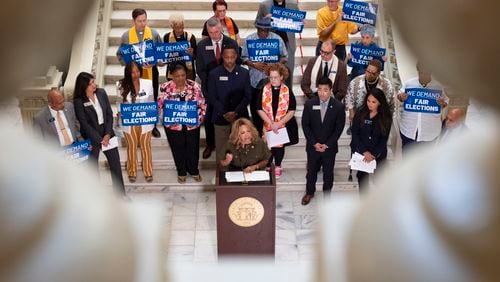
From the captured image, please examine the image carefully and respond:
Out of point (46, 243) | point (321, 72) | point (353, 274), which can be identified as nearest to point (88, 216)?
point (46, 243)

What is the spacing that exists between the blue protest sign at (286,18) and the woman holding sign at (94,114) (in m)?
2.74

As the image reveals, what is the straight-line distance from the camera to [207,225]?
352 inches

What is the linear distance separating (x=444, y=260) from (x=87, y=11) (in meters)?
0.22

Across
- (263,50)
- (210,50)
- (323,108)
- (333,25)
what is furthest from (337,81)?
(210,50)

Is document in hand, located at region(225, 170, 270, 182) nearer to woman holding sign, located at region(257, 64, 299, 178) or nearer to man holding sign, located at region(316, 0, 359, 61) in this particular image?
woman holding sign, located at region(257, 64, 299, 178)

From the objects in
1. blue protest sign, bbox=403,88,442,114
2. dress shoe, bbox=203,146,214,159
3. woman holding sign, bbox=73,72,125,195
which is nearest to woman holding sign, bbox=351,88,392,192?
blue protest sign, bbox=403,88,442,114

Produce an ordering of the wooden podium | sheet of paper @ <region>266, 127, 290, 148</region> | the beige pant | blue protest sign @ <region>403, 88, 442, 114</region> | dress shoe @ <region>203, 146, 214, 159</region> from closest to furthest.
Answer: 1. the wooden podium
2. blue protest sign @ <region>403, 88, 442, 114</region>
3. sheet of paper @ <region>266, 127, 290, 148</region>
4. the beige pant
5. dress shoe @ <region>203, 146, 214, 159</region>

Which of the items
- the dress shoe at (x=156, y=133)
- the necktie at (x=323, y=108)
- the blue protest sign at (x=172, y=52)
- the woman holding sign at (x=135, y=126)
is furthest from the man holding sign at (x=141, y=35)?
the necktie at (x=323, y=108)

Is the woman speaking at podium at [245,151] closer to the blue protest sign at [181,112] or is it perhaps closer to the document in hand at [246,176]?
the document in hand at [246,176]

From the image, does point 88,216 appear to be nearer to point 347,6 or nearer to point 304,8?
point 347,6

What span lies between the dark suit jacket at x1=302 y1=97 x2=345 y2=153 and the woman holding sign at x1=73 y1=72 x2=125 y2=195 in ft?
7.91

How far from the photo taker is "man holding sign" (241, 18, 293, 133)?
9.30 m

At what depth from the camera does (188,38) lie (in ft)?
32.3

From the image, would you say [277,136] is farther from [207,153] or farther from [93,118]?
[93,118]
